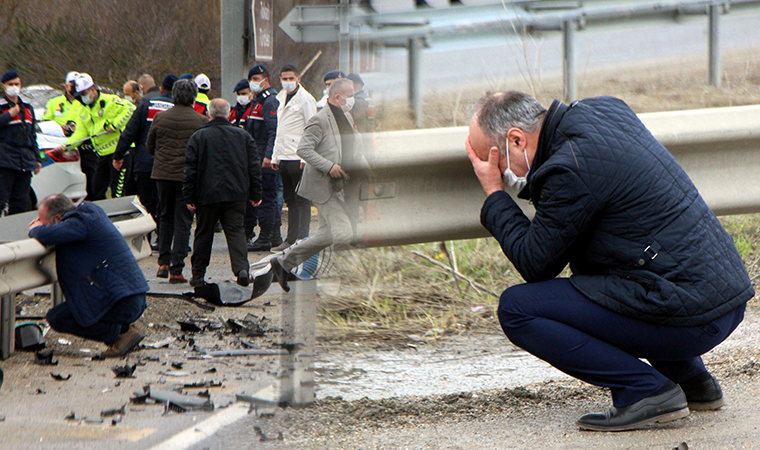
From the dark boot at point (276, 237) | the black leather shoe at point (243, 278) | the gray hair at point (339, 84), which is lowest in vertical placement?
the dark boot at point (276, 237)

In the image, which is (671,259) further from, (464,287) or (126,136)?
(126,136)

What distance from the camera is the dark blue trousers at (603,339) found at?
2734mm

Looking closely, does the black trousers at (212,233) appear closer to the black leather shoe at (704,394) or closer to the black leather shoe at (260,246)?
the black leather shoe at (260,246)

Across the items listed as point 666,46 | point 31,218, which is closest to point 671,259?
point 666,46

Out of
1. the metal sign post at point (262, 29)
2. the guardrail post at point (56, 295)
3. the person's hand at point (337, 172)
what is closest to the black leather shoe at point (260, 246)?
the metal sign post at point (262, 29)

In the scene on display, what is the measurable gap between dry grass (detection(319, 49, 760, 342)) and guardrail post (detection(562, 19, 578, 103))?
0.13 metres

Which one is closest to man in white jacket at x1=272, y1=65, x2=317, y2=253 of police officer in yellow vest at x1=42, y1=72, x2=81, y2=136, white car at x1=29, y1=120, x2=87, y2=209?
police officer in yellow vest at x1=42, y1=72, x2=81, y2=136

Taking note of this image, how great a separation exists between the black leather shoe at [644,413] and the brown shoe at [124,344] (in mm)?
3031

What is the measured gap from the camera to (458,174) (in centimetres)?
347

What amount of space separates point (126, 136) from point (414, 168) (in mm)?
5826

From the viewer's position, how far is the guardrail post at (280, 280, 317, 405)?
2.90 m

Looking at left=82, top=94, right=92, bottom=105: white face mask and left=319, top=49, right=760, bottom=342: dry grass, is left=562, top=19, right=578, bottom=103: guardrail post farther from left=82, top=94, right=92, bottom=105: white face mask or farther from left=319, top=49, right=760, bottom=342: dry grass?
left=82, top=94, right=92, bottom=105: white face mask

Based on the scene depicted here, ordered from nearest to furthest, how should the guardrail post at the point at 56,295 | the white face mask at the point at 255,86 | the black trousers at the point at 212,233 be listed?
the guardrail post at the point at 56,295 → the black trousers at the point at 212,233 → the white face mask at the point at 255,86

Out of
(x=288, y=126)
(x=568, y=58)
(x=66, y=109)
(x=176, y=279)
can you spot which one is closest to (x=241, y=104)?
(x=288, y=126)
